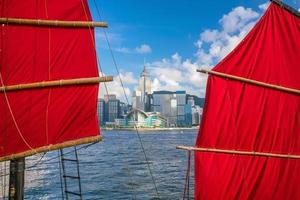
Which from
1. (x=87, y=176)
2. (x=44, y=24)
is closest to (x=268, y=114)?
(x=44, y=24)

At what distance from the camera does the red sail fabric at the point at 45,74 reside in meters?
11.2

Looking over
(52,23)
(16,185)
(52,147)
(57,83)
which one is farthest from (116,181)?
(52,23)

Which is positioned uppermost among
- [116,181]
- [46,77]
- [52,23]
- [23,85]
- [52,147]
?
[52,23]

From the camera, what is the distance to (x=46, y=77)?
38.0 feet

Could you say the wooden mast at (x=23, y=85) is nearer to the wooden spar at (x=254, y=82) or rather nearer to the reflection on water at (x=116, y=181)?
the wooden spar at (x=254, y=82)

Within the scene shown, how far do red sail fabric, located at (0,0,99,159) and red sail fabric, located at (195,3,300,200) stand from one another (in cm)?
454

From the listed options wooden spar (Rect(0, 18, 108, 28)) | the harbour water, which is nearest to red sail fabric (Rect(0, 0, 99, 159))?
wooden spar (Rect(0, 18, 108, 28))

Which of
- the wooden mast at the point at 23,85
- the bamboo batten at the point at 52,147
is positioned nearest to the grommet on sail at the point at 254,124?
the bamboo batten at the point at 52,147

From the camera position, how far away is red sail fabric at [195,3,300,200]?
47.6 feet

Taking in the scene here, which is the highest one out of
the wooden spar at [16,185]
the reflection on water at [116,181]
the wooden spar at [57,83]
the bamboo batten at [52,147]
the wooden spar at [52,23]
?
the wooden spar at [52,23]

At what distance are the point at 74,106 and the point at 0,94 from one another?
76.0 inches

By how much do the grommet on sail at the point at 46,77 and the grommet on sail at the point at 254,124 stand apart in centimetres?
442

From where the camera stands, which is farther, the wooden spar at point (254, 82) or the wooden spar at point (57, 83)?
the wooden spar at point (254, 82)

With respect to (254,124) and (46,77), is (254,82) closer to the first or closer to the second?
(254,124)
